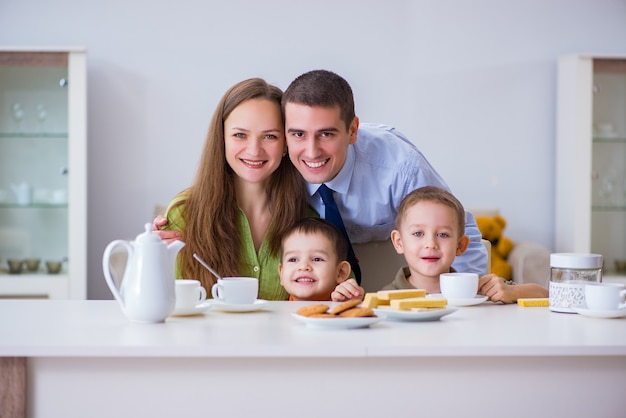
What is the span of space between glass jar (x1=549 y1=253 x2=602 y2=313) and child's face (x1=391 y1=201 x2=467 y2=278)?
40cm

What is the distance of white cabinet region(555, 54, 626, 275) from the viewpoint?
4633mm

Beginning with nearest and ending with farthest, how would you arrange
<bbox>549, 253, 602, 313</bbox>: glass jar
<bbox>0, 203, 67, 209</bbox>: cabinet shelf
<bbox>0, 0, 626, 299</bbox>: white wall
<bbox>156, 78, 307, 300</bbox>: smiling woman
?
<bbox>549, 253, 602, 313</bbox>: glass jar
<bbox>156, 78, 307, 300</bbox>: smiling woman
<bbox>0, 203, 67, 209</bbox>: cabinet shelf
<bbox>0, 0, 626, 299</bbox>: white wall

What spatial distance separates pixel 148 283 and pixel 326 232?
2.91 ft

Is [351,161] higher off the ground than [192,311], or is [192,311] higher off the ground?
[351,161]

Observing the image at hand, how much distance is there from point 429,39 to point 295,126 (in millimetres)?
2655

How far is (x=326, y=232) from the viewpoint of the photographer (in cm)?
234

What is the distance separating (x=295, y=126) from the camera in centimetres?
237

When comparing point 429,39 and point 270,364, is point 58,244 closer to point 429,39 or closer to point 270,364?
point 429,39

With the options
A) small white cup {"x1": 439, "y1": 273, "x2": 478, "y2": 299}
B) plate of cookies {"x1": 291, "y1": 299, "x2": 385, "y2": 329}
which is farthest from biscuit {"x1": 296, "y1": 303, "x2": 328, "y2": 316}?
small white cup {"x1": 439, "y1": 273, "x2": 478, "y2": 299}

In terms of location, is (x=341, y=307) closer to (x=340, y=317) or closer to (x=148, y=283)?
(x=340, y=317)

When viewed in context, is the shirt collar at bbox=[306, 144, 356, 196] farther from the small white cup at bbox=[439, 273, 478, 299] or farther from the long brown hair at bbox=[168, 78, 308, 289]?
the small white cup at bbox=[439, 273, 478, 299]

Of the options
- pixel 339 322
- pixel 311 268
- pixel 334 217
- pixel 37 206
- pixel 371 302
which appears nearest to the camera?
pixel 339 322

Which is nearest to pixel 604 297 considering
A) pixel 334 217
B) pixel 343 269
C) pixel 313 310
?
pixel 313 310

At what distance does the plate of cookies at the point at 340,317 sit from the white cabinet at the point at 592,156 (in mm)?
3462
